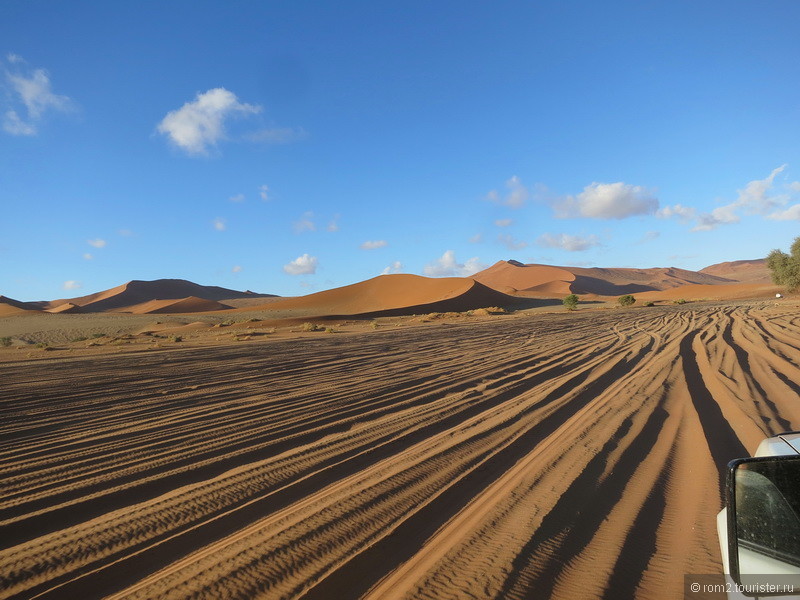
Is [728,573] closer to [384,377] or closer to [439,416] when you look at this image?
[439,416]

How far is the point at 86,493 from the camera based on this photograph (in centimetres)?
477

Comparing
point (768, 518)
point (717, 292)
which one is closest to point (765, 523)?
point (768, 518)

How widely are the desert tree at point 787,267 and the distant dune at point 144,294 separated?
12822cm

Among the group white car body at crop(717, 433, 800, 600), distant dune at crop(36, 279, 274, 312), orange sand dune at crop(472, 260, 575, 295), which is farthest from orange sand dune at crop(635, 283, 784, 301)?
distant dune at crop(36, 279, 274, 312)

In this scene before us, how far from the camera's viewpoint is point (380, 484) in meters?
4.84

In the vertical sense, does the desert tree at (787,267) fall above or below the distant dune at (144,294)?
below

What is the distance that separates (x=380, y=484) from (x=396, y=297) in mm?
81197

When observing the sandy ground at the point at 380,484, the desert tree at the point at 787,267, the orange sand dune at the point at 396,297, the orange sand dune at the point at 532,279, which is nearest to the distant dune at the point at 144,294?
the orange sand dune at the point at 396,297

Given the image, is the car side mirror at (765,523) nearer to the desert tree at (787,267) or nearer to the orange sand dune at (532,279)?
the desert tree at (787,267)

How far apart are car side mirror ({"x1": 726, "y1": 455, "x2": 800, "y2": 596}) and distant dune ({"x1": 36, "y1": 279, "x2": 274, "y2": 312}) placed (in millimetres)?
141919

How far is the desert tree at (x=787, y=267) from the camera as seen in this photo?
151 ft

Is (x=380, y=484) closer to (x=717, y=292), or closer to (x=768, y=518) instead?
(x=768, y=518)

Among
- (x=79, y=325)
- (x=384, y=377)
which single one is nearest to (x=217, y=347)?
(x=384, y=377)

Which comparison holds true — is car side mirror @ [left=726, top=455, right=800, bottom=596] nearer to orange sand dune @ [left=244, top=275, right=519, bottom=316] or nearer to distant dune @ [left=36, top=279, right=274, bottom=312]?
orange sand dune @ [left=244, top=275, right=519, bottom=316]
